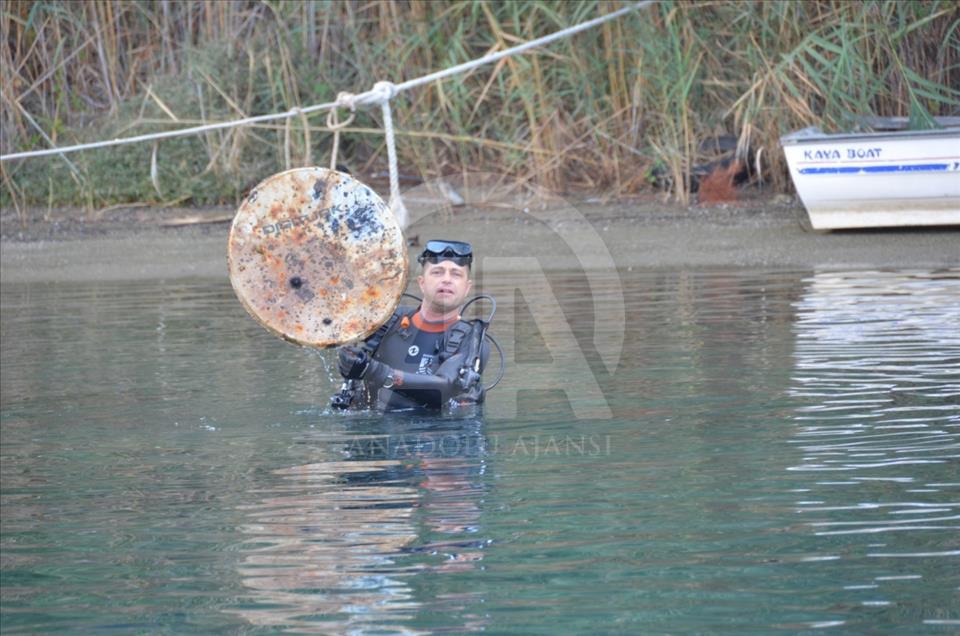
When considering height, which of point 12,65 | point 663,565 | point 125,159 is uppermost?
point 12,65

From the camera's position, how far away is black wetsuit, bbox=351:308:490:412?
21.7 ft

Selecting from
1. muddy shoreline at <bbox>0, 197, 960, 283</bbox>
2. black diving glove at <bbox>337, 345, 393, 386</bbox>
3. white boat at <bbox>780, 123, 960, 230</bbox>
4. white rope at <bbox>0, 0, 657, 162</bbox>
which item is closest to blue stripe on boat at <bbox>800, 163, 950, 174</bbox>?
white boat at <bbox>780, 123, 960, 230</bbox>

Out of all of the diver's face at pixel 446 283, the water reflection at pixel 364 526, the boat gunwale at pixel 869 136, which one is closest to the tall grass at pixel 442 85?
the boat gunwale at pixel 869 136

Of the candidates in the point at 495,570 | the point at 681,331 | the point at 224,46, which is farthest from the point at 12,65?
the point at 495,570

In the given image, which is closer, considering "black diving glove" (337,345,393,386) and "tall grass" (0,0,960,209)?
"black diving glove" (337,345,393,386)

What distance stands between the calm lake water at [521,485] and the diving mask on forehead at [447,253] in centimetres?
72

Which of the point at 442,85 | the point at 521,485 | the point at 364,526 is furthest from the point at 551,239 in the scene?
the point at 364,526

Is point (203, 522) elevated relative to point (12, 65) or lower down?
lower down

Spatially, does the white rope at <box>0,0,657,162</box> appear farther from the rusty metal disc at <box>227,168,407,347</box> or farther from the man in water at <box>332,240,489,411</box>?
the rusty metal disc at <box>227,168,407,347</box>

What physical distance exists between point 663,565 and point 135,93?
12078 millimetres

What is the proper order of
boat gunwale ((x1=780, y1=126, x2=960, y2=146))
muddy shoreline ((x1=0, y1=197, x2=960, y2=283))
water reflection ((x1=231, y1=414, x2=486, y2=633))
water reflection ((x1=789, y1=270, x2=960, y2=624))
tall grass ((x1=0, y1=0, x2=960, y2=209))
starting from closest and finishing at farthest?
water reflection ((x1=231, y1=414, x2=486, y2=633)) → water reflection ((x1=789, y1=270, x2=960, y2=624)) → boat gunwale ((x1=780, y1=126, x2=960, y2=146)) → muddy shoreline ((x1=0, y1=197, x2=960, y2=283)) → tall grass ((x1=0, y1=0, x2=960, y2=209))

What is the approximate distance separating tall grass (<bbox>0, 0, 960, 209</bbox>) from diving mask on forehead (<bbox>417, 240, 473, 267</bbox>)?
7316 millimetres

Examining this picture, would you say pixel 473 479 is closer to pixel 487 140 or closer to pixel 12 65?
pixel 487 140

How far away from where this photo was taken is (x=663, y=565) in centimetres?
450
